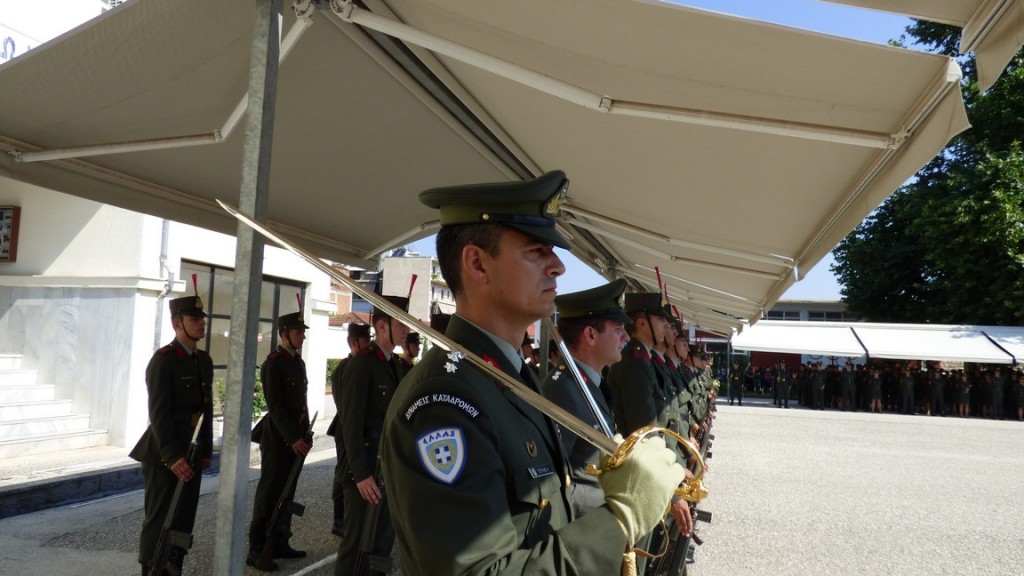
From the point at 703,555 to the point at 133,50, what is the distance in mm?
5241

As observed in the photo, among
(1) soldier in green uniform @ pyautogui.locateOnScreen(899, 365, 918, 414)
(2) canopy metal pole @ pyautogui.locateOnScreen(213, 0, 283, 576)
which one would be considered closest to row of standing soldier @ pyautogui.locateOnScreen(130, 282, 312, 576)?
(2) canopy metal pole @ pyautogui.locateOnScreen(213, 0, 283, 576)

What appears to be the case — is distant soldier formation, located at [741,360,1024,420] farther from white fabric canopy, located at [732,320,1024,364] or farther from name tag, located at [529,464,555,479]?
name tag, located at [529,464,555,479]

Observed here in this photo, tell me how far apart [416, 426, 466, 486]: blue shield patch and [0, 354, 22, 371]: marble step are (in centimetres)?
1043

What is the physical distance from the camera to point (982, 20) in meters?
1.80

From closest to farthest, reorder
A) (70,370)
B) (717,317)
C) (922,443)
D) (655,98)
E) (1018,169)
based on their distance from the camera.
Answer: (655,98), (70,370), (922,443), (717,317), (1018,169)

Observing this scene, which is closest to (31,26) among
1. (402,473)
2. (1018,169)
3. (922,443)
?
(402,473)

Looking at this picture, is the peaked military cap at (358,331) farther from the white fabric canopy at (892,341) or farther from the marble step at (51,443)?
the white fabric canopy at (892,341)

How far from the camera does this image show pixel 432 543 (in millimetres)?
1328

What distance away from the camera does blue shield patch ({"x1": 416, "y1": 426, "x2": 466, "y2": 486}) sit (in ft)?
4.48

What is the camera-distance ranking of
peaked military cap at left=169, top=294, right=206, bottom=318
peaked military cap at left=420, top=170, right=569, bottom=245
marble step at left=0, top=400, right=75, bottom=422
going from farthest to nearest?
marble step at left=0, top=400, right=75, bottom=422 < peaked military cap at left=169, top=294, right=206, bottom=318 < peaked military cap at left=420, top=170, right=569, bottom=245

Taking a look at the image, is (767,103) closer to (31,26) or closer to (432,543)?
(432,543)

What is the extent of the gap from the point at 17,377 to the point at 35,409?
742 millimetres

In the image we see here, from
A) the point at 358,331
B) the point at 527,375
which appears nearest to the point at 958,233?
the point at 358,331

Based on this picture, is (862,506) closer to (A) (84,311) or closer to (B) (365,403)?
(B) (365,403)
